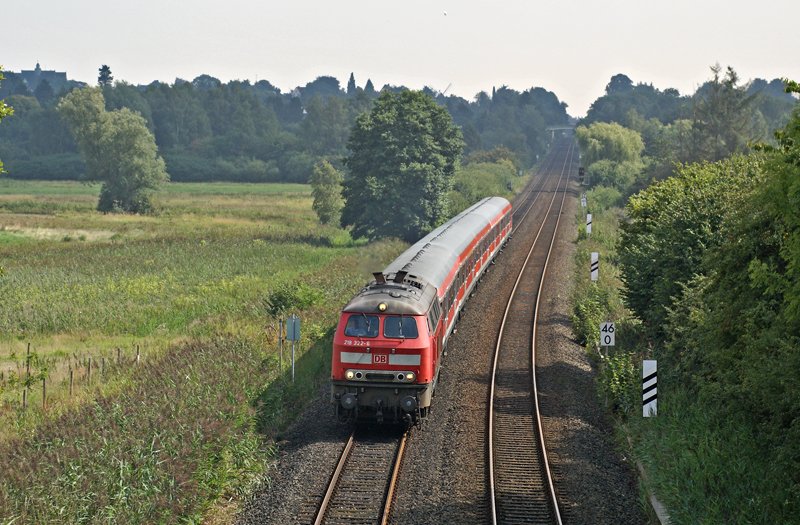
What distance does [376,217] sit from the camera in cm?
6244

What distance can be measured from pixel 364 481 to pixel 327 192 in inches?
2348

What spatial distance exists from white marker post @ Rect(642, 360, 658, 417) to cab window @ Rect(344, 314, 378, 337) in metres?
6.09

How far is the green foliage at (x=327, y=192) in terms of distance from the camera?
74.0 metres

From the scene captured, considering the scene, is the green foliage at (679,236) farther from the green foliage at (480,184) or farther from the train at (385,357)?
the green foliage at (480,184)

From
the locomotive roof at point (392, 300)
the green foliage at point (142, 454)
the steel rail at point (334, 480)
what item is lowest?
the steel rail at point (334, 480)

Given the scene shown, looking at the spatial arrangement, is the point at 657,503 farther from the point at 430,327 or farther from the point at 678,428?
the point at 430,327

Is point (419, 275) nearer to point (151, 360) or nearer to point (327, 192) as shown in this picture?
point (151, 360)

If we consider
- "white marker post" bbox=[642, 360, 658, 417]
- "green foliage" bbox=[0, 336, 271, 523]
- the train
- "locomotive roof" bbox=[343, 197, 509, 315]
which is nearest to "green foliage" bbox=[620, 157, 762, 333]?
"white marker post" bbox=[642, 360, 658, 417]

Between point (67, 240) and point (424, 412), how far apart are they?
166 feet

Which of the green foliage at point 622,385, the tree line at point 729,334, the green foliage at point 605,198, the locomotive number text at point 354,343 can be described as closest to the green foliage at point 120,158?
the green foliage at point 605,198

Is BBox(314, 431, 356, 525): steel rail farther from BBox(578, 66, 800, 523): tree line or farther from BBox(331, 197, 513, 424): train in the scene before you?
BBox(578, 66, 800, 523): tree line

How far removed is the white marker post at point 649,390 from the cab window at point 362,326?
6091mm

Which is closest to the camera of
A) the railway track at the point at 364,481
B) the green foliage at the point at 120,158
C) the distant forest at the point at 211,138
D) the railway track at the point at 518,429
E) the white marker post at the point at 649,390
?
the railway track at the point at 364,481

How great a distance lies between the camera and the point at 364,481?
17.0m
